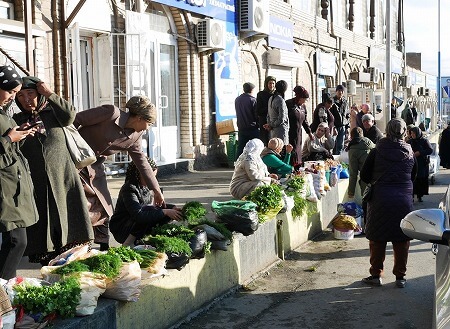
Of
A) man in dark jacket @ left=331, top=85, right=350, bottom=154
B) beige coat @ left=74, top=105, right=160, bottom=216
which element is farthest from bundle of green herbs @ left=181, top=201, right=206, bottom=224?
man in dark jacket @ left=331, top=85, right=350, bottom=154

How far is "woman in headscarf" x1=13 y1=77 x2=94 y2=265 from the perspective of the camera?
5.40 meters

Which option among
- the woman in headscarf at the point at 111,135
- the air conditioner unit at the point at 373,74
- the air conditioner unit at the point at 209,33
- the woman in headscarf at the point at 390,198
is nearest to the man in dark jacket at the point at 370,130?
the woman in headscarf at the point at 390,198

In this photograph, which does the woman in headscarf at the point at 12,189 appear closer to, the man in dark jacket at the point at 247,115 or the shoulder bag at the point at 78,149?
the shoulder bag at the point at 78,149

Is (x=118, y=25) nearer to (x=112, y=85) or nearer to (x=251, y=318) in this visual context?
(x=112, y=85)

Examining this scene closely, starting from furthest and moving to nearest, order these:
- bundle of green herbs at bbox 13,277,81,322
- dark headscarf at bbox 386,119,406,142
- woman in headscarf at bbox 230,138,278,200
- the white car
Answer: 1. woman in headscarf at bbox 230,138,278,200
2. dark headscarf at bbox 386,119,406,142
3. bundle of green herbs at bbox 13,277,81,322
4. the white car

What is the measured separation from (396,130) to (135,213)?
2.78m

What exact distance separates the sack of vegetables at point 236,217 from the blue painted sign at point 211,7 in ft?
27.7

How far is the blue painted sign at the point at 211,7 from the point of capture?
595 inches

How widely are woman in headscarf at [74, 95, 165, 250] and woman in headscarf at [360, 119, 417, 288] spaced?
7.47ft

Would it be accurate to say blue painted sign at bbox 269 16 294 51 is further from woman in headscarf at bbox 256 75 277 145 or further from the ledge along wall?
the ledge along wall

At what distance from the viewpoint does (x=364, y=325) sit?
579 centimetres

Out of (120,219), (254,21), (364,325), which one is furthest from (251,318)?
(254,21)

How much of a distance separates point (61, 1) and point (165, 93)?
15.4ft

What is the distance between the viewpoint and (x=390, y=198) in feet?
22.5
